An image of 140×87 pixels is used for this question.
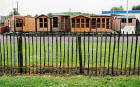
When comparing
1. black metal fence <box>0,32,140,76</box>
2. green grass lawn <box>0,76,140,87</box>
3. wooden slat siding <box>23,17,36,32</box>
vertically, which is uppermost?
wooden slat siding <box>23,17,36,32</box>

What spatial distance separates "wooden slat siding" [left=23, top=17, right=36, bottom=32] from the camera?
30.9m

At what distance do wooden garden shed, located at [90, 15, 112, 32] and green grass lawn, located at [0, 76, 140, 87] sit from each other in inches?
975

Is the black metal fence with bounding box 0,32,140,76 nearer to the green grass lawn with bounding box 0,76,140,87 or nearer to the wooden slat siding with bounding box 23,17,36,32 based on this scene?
the green grass lawn with bounding box 0,76,140,87

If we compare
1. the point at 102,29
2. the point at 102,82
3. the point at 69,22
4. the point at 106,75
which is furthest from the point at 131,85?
the point at 69,22

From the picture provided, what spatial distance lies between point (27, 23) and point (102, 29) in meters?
11.1

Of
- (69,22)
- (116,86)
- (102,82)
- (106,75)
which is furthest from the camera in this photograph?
(69,22)

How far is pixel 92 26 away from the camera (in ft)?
101

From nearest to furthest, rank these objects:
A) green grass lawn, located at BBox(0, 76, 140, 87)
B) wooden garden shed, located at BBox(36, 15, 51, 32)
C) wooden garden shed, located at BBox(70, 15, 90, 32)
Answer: green grass lawn, located at BBox(0, 76, 140, 87), wooden garden shed, located at BBox(70, 15, 90, 32), wooden garden shed, located at BBox(36, 15, 51, 32)

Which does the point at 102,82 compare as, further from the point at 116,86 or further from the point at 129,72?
the point at 129,72

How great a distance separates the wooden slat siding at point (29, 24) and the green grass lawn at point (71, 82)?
25864 mm

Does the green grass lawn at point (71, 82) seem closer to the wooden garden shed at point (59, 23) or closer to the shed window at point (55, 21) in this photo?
the wooden garden shed at point (59, 23)

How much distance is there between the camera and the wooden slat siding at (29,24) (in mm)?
30938

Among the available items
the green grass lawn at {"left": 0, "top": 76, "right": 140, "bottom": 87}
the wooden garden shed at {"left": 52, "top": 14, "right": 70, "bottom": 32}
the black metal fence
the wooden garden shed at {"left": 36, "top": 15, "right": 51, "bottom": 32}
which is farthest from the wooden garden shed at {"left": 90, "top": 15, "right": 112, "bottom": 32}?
the green grass lawn at {"left": 0, "top": 76, "right": 140, "bottom": 87}

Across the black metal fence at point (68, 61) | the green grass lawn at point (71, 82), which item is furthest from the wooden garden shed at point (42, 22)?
the green grass lawn at point (71, 82)
